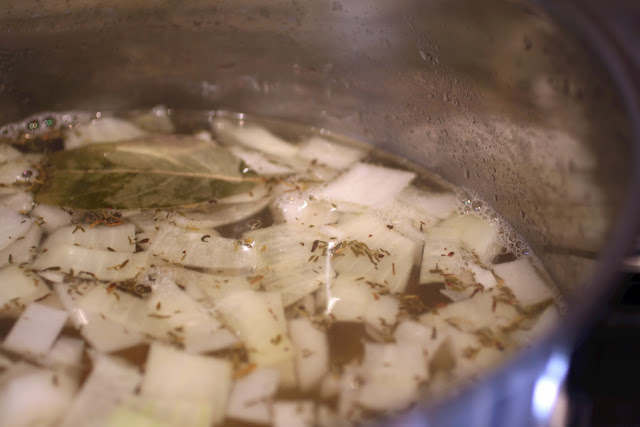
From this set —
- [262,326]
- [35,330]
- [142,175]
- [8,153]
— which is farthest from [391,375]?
[8,153]

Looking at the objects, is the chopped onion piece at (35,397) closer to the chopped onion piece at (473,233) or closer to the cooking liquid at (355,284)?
the cooking liquid at (355,284)

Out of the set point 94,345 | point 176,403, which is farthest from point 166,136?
point 176,403

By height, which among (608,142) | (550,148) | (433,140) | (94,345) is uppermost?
(608,142)

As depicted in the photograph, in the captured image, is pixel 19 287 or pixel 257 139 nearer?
pixel 19 287

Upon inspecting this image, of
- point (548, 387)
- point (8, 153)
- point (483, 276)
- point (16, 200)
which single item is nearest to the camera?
point (548, 387)

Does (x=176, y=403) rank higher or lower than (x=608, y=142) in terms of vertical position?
lower

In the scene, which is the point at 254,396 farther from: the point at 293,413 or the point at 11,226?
the point at 11,226

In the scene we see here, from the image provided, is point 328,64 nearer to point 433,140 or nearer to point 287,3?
point 287,3

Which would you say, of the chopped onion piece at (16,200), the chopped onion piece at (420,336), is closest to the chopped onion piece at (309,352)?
the chopped onion piece at (420,336)
